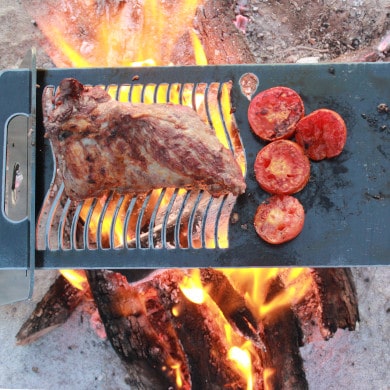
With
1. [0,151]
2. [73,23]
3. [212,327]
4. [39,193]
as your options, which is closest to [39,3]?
[73,23]

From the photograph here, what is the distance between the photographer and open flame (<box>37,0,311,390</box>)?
3223mm

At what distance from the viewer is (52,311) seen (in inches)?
132

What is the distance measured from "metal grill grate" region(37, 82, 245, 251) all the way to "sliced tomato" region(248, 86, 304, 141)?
181mm

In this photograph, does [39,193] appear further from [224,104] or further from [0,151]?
[224,104]

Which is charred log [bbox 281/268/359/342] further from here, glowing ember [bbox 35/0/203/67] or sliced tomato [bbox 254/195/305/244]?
glowing ember [bbox 35/0/203/67]

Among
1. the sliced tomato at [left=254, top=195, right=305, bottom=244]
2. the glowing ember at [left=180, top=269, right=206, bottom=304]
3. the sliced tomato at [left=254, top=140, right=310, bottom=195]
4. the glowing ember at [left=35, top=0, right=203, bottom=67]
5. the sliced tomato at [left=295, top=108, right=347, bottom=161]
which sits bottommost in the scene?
the glowing ember at [left=180, top=269, right=206, bottom=304]

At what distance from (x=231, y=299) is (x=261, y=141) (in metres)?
1.15

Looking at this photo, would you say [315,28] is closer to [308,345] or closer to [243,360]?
[308,345]

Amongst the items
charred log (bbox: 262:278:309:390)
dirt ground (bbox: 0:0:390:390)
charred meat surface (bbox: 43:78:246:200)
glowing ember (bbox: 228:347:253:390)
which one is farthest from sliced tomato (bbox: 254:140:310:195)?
glowing ember (bbox: 228:347:253:390)

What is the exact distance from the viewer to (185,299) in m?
3.22

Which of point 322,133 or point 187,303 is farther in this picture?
point 187,303

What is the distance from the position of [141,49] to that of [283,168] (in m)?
1.59

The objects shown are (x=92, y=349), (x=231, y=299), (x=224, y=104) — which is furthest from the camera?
(x=92, y=349)

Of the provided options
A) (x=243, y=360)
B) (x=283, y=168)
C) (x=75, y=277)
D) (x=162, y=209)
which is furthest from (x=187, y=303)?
(x=283, y=168)
